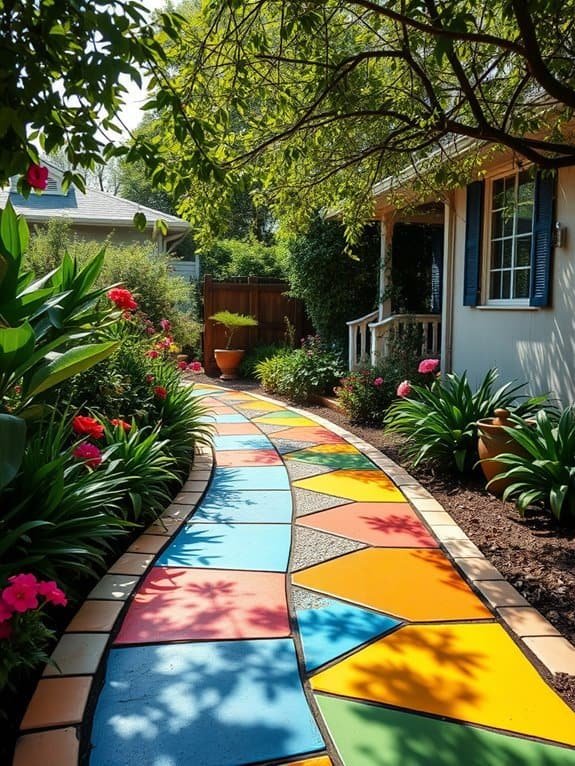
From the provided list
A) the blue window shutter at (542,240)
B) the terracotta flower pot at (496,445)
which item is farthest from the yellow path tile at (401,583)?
the blue window shutter at (542,240)

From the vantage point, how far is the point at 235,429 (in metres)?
7.19

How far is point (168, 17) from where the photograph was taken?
252 centimetres

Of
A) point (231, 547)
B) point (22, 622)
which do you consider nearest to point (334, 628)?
point (231, 547)

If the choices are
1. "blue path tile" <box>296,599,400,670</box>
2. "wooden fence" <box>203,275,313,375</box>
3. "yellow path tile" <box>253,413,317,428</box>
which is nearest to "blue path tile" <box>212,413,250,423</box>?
"yellow path tile" <box>253,413,317,428</box>

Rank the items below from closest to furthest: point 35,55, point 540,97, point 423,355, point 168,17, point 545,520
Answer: point 35,55 → point 168,17 → point 545,520 → point 540,97 → point 423,355

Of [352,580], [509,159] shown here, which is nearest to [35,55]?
[352,580]

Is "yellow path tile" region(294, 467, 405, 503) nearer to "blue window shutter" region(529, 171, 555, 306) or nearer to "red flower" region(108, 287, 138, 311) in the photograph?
"red flower" region(108, 287, 138, 311)

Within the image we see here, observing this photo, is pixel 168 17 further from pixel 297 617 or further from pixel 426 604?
pixel 426 604

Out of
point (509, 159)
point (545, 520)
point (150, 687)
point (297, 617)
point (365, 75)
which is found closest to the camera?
point (150, 687)

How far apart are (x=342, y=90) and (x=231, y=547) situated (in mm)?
3297

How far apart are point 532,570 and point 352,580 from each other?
3.29 feet

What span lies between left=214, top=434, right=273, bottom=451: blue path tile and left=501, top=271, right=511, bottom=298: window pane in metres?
3.00

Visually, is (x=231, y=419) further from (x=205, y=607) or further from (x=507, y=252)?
(x=205, y=607)

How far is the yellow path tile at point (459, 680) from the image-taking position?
81.2 inches
